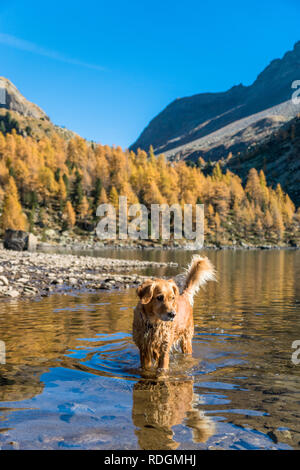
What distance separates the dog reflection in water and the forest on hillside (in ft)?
337

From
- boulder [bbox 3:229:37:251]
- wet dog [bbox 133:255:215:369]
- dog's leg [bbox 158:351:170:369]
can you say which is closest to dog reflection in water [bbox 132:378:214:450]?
dog's leg [bbox 158:351:170:369]

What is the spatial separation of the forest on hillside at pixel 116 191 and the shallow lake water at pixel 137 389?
98.4 meters

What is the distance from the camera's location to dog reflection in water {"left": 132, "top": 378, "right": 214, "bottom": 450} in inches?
187

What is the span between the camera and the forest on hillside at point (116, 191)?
120 metres

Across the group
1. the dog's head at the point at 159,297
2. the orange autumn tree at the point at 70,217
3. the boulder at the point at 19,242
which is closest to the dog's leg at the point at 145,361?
the dog's head at the point at 159,297

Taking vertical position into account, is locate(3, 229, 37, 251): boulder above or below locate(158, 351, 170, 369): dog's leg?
above

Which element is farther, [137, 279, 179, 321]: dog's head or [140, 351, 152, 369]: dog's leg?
[140, 351, 152, 369]: dog's leg

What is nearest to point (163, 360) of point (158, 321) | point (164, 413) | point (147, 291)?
point (158, 321)

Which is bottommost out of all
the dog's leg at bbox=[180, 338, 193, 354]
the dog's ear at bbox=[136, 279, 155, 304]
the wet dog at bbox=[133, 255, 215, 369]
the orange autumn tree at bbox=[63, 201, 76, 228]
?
the dog's leg at bbox=[180, 338, 193, 354]

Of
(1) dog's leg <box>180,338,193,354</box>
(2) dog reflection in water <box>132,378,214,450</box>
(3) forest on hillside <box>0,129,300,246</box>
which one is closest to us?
(2) dog reflection in water <box>132,378,214,450</box>

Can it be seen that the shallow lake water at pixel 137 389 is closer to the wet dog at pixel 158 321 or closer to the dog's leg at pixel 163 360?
the dog's leg at pixel 163 360

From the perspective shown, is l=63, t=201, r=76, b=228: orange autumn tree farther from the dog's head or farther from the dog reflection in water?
the dog reflection in water
